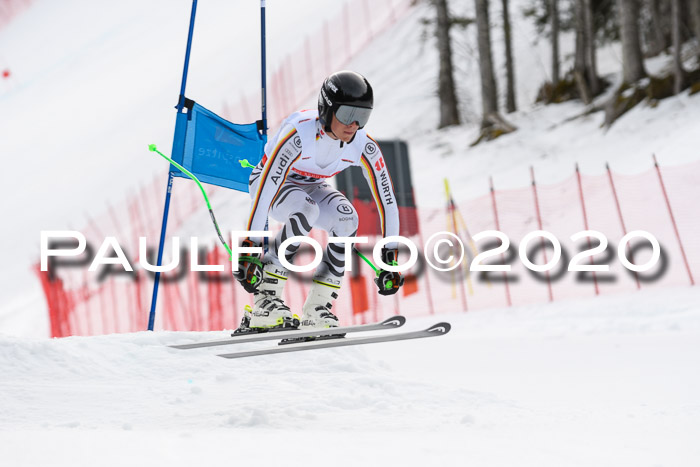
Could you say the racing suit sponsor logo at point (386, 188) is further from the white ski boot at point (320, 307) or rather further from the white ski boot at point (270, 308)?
the white ski boot at point (270, 308)

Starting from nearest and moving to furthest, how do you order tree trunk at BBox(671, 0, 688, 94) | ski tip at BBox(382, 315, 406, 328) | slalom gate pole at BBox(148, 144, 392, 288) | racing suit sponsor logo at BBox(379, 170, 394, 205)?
1. ski tip at BBox(382, 315, 406, 328)
2. slalom gate pole at BBox(148, 144, 392, 288)
3. racing suit sponsor logo at BBox(379, 170, 394, 205)
4. tree trunk at BBox(671, 0, 688, 94)

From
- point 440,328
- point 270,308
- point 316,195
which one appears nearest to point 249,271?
point 270,308

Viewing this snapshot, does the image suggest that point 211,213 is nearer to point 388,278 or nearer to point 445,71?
point 388,278

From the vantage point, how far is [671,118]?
1766 centimetres

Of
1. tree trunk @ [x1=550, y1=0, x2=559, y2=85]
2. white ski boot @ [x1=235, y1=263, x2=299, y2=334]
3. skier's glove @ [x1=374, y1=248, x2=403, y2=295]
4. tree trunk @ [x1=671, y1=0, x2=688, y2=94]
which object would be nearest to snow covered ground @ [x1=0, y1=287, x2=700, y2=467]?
white ski boot @ [x1=235, y1=263, x2=299, y2=334]

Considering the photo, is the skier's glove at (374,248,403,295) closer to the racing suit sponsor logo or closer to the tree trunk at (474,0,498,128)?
the racing suit sponsor logo

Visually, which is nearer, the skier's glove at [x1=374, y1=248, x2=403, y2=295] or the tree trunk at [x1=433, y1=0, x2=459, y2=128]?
the skier's glove at [x1=374, y1=248, x2=403, y2=295]

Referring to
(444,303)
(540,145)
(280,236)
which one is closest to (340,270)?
(280,236)

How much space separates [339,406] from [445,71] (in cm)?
2141

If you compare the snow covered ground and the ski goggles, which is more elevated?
the ski goggles

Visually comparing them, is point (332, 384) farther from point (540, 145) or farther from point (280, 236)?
point (540, 145)

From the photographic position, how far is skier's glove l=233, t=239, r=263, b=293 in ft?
14.7

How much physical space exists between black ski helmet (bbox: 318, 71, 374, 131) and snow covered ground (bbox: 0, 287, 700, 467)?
72.7 inches

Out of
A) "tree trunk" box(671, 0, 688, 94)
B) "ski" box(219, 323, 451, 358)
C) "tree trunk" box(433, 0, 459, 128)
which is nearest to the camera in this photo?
"ski" box(219, 323, 451, 358)
